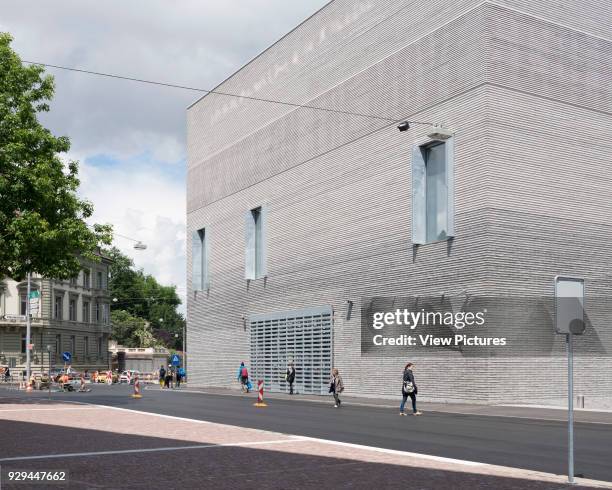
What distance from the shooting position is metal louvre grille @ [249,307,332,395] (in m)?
37.4

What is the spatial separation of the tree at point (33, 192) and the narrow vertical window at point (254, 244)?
42.6ft

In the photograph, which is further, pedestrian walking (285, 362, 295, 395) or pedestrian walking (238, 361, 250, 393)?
pedestrian walking (238, 361, 250, 393)

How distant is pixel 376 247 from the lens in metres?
33.9

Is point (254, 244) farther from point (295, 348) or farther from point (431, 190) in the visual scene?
point (431, 190)

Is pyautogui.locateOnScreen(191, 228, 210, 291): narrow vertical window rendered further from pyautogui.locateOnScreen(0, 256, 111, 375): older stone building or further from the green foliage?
the green foliage

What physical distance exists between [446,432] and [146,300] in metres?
121

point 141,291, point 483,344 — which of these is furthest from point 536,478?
point 141,291

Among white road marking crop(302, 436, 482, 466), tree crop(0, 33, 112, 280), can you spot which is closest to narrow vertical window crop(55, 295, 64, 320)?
tree crop(0, 33, 112, 280)

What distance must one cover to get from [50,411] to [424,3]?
804 inches

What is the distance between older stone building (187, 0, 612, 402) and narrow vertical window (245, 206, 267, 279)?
1387 mm

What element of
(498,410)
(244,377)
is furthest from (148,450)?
(244,377)

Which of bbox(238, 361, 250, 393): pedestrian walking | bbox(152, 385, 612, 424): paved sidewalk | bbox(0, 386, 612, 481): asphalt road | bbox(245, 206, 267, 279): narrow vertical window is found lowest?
bbox(238, 361, 250, 393): pedestrian walking

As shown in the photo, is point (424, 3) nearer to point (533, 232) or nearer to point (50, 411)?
point (533, 232)

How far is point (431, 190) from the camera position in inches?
1247
